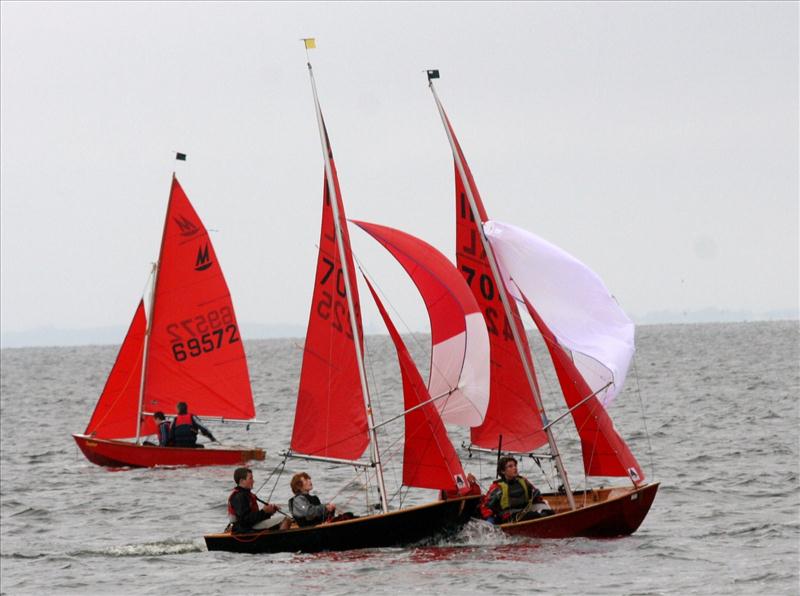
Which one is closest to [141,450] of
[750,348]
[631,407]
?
[631,407]

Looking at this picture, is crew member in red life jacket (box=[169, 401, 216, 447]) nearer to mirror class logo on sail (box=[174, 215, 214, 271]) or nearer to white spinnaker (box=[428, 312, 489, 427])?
mirror class logo on sail (box=[174, 215, 214, 271])

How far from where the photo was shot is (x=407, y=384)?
19250 millimetres

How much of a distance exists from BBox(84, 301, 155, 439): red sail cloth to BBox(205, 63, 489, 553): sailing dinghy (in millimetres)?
12811

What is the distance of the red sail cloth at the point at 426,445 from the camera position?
1911 centimetres

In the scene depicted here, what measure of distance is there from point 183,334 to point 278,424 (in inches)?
430

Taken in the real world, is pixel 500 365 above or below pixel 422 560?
above

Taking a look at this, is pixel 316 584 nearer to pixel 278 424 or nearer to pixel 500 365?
pixel 500 365

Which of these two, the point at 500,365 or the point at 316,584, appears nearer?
the point at 316,584

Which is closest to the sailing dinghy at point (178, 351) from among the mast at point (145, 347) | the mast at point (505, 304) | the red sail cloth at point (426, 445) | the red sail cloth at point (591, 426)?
the mast at point (145, 347)

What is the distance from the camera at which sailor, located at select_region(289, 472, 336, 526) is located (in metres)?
18.6

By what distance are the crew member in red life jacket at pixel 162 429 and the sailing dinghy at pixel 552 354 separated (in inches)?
446

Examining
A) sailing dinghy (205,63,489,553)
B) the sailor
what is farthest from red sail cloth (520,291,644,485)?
the sailor

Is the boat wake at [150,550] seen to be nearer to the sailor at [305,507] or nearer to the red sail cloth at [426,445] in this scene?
the sailor at [305,507]

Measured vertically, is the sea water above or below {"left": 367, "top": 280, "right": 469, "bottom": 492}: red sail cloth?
below
